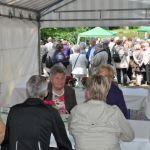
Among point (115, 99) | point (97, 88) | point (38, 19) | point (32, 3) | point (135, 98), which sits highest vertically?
point (32, 3)

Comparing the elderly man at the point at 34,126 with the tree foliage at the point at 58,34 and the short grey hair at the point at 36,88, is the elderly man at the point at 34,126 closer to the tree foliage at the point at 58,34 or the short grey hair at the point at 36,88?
the short grey hair at the point at 36,88

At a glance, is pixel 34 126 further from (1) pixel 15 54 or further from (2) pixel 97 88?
(1) pixel 15 54


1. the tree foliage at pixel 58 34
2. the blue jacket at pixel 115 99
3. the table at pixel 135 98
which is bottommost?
the table at pixel 135 98

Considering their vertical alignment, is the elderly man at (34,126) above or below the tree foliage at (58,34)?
below

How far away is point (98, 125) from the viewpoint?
245cm

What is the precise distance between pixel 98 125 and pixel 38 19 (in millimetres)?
7002

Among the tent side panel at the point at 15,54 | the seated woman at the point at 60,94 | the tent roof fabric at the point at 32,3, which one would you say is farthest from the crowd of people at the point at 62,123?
the tent roof fabric at the point at 32,3

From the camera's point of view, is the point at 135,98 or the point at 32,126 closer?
the point at 32,126

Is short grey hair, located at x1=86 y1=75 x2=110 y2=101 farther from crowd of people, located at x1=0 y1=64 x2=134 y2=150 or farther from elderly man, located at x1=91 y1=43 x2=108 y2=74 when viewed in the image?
elderly man, located at x1=91 y1=43 x2=108 y2=74

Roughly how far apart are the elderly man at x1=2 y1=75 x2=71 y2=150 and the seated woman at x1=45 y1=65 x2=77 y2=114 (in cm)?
151

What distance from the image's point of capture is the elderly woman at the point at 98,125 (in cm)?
245

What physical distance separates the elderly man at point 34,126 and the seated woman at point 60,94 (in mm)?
1510

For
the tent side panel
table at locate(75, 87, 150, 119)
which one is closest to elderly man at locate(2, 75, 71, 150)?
table at locate(75, 87, 150, 119)

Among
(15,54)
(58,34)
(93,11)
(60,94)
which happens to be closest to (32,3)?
(15,54)
